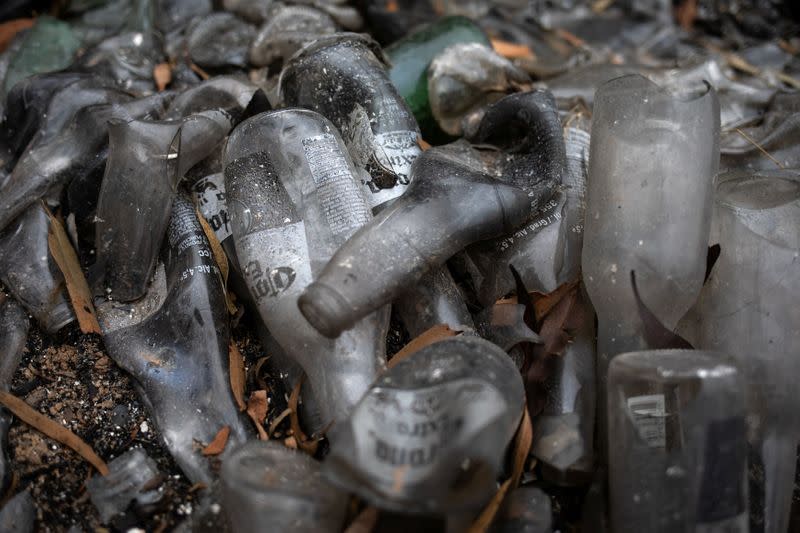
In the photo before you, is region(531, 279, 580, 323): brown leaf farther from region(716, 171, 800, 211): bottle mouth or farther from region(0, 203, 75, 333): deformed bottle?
region(0, 203, 75, 333): deformed bottle

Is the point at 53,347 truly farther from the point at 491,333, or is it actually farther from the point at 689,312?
the point at 689,312

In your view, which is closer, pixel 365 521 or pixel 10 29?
pixel 365 521

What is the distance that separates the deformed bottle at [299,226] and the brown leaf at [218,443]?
5.5 inches

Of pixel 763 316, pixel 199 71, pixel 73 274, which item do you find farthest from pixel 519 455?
pixel 199 71

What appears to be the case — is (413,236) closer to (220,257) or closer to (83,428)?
(220,257)

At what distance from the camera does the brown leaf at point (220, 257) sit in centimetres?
119

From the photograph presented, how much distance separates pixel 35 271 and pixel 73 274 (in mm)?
61

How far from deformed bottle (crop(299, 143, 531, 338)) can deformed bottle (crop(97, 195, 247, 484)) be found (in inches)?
9.1

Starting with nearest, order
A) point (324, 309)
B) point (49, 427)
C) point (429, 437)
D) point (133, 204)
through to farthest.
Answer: point (429, 437) → point (324, 309) → point (49, 427) → point (133, 204)

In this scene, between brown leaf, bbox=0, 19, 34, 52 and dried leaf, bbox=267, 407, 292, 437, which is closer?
dried leaf, bbox=267, 407, 292, 437

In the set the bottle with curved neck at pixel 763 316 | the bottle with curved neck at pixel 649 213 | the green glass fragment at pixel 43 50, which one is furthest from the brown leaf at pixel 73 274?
the bottle with curved neck at pixel 763 316

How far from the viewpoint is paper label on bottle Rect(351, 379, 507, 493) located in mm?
818

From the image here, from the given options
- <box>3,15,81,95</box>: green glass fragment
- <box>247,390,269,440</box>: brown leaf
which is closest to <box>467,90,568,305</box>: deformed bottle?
<box>247,390,269,440</box>: brown leaf

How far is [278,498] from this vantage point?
85 centimetres
